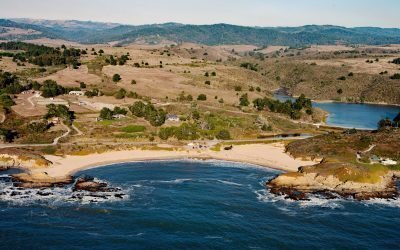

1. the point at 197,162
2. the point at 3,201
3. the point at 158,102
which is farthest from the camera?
the point at 158,102

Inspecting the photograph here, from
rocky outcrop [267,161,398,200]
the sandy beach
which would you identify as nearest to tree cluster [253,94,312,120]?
the sandy beach

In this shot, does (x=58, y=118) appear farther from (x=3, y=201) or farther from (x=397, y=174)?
(x=397, y=174)

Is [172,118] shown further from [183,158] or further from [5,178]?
[5,178]

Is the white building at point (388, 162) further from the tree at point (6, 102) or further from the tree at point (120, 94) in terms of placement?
the tree at point (6, 102)

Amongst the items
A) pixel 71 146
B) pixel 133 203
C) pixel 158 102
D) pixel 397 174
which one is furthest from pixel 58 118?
pixel 397 174

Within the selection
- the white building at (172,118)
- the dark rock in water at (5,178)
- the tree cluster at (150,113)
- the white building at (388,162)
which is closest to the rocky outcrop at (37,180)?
the dark rock in water at (5,178)

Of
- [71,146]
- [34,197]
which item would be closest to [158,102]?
[71,146]

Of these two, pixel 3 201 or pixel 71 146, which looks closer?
pixel 3 201

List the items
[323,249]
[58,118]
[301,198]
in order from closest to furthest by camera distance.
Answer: [323,249] → [301,198] → [58,118]
